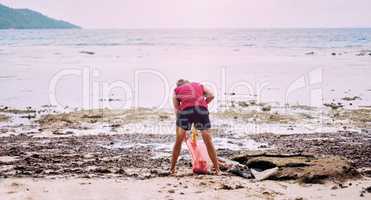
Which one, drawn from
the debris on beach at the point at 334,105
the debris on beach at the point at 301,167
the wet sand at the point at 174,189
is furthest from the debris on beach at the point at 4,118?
the debris on beach at the point at 334,105

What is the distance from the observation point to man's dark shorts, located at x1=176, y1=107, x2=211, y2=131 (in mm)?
9055

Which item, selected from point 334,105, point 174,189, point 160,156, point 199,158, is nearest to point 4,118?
point 160,156

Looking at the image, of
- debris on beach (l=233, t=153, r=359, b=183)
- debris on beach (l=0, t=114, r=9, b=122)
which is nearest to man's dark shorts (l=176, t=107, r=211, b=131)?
debris on beach (l=233, t=153, r=359, b=183)

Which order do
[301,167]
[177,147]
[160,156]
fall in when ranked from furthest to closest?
[160,156] → [177,147] → [301,167]

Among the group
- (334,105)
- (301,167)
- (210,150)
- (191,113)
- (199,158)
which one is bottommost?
(301,167)

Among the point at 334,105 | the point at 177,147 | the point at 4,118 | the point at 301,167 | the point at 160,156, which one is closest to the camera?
the point at 301,167

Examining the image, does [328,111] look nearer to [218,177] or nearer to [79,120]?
[79,120]

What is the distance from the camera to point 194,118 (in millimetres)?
9078

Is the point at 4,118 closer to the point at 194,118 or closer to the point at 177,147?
the point at 177,147

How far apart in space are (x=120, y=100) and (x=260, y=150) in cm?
910

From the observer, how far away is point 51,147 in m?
11.5

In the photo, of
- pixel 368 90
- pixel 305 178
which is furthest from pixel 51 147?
pixel 368 90

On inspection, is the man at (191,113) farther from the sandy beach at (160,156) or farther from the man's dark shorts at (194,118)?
the sandy beach at (160,156)

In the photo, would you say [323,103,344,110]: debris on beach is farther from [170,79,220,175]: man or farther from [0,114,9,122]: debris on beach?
[0,114,9,122]: debris on beach
